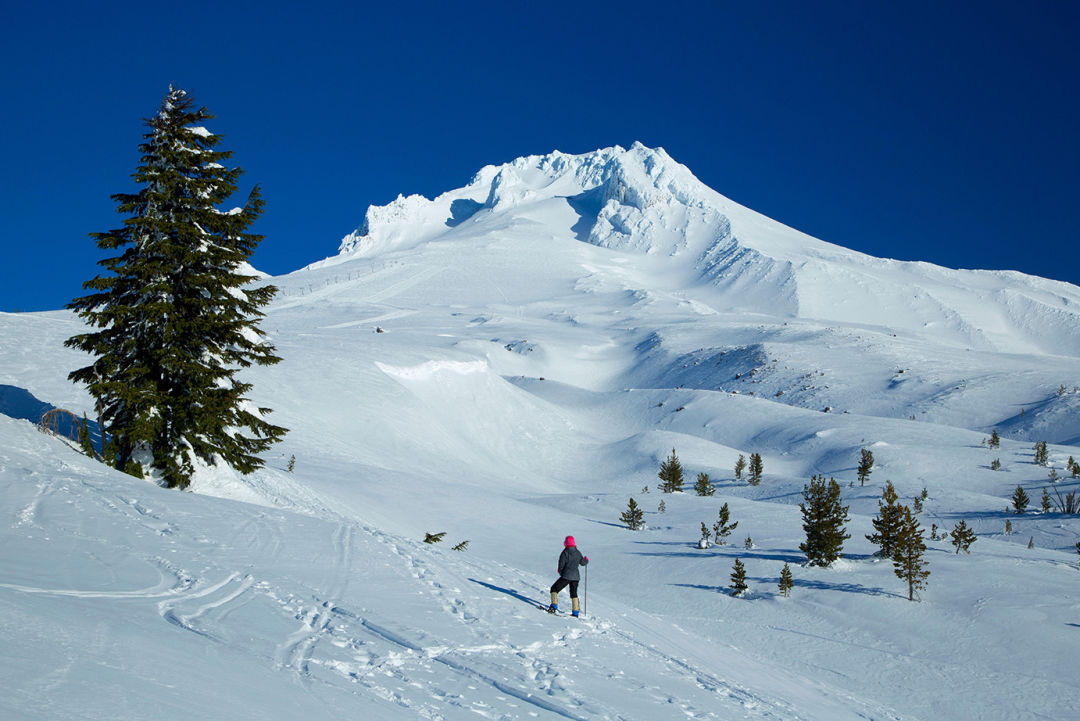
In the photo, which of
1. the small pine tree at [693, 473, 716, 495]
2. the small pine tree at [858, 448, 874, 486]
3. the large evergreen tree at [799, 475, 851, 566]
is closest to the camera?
the large evergreen tree at [799, 475, 851, 566]

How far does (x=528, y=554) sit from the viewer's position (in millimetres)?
19031

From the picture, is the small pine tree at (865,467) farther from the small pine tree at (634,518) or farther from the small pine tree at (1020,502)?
the small pine tree at (634,518)

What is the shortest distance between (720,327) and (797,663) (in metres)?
73.7

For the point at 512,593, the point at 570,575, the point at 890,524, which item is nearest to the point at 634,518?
the point at 890,524

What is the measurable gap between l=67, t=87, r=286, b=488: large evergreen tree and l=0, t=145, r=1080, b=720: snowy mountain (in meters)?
1.27

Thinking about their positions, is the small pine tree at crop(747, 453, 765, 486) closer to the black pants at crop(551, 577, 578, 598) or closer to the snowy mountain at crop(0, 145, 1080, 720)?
the snowy mountain at crop(0, 145, 1080, 720)

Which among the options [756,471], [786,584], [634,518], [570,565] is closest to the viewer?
[570,565]

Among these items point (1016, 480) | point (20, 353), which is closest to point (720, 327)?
point (1016, 480)

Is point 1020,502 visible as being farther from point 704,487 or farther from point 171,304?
point 171,304

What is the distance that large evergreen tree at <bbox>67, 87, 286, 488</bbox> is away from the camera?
14.2 meters

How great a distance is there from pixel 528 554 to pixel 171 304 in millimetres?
11250

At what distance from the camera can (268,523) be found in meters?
12.7

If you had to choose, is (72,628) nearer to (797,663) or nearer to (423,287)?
(797,663)

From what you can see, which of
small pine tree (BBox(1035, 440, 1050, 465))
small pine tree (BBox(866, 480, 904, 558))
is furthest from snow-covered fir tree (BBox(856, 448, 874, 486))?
small pine tree (BBox(866, 480, 904, 558))
